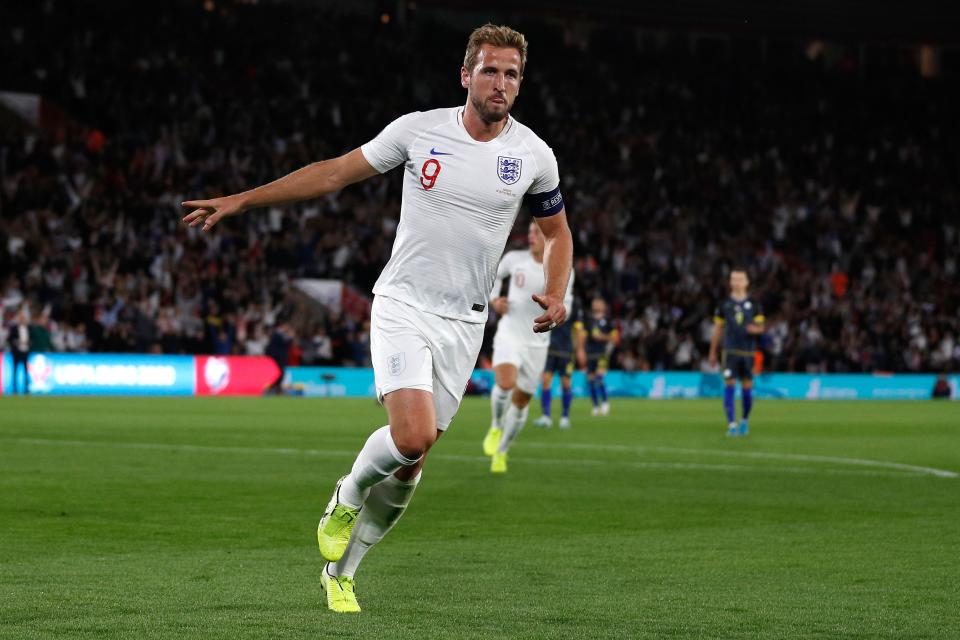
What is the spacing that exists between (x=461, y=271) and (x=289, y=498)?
4.69 meters

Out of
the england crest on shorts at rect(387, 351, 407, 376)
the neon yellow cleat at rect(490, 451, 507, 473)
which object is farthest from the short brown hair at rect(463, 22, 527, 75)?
the neon yellow cleat at rect(490, 451, 507, 473)

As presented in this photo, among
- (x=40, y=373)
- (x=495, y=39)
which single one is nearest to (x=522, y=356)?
(x=495, y=39)

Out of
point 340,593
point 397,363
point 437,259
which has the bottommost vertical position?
point 340,593

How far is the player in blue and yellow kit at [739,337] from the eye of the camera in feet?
65.4

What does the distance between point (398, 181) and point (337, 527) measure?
3098 cm

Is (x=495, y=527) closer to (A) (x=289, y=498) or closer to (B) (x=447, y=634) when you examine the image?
(A) (x=289, y=498)

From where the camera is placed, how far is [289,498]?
413 inches

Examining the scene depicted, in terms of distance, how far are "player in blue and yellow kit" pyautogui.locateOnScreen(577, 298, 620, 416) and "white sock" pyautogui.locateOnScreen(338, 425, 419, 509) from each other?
64.5 ft

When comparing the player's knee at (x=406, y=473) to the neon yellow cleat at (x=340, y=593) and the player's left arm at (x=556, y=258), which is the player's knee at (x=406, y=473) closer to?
the neon yellow cleat at (x=340, y=593)

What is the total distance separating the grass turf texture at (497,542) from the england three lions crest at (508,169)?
6.03 feet

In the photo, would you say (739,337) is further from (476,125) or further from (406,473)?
(406,473)

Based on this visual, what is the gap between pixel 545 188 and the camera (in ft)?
21.4

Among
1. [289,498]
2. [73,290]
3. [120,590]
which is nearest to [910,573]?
[120,590]

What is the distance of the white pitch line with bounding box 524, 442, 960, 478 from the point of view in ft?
45.8
